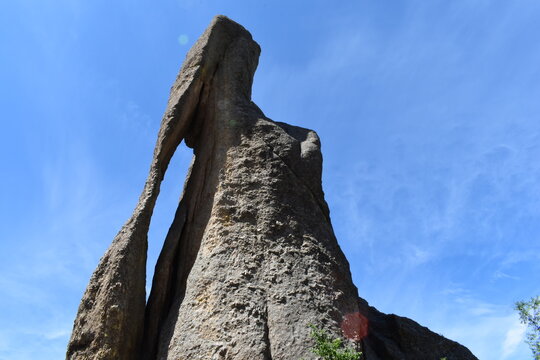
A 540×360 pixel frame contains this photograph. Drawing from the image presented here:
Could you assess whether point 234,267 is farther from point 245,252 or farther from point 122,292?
point 122,292

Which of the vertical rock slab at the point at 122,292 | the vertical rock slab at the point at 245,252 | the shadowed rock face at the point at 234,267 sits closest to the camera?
the vertical rock slab at the point at 245,252

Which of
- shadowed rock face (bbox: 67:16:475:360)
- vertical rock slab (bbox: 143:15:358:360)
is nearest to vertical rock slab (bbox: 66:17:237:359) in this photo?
shadowed rock face (bbox: 67:16:475:360)


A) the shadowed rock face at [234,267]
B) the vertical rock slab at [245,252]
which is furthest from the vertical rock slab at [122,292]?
the vertical rock slab at [245,252]

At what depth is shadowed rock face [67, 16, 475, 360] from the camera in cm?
727

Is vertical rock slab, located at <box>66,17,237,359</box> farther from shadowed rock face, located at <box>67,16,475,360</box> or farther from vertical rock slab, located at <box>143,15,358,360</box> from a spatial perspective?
vertical rock slab, located at <box>143,15,358,360</box>

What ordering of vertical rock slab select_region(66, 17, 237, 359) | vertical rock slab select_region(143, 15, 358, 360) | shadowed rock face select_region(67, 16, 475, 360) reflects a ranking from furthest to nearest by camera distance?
vertical rock slab select_region(66, 17, 237, 359)
shadowed rock face select_region(67, 16, 475, 360)
vertical rock slab select_region(143, 15, 358, 360)

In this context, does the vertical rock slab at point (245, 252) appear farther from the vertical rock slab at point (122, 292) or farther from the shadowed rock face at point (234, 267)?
the vertical rock slab at point (122, 292)

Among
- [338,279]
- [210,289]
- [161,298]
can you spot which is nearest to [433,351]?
[338,279]

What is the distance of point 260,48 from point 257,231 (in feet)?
22.3

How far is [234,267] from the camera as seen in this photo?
310 inches

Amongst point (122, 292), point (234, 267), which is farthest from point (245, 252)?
point (122, 292)

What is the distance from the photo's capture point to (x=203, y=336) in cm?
716

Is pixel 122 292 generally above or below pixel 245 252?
below

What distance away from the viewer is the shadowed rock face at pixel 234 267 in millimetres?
7270
